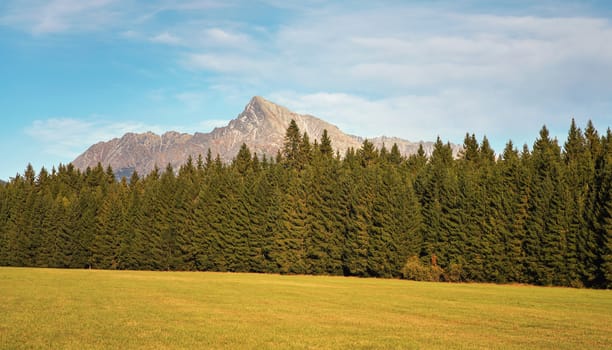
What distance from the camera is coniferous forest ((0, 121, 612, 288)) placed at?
68438 mm

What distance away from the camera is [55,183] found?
472ft

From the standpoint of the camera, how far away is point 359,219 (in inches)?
3337

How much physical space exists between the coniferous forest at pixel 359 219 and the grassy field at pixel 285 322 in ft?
102

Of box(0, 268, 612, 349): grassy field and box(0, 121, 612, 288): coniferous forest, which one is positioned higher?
box(0, 121, 612, 288): coniferous forest

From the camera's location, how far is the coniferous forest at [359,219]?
68.4 m

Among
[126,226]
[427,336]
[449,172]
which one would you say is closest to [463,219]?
[449,172]

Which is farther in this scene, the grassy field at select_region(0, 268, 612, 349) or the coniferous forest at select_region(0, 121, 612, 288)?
the coniferous forest at select_region(0, 121, 612, 288)

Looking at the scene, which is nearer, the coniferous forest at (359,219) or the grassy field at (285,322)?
the grassy field at (285,322)

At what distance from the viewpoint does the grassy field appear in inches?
776

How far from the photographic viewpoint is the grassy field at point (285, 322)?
19.7 meters

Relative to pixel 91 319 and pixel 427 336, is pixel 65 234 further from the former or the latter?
pixel 427 336

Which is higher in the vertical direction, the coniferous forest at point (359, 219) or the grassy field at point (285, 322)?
the coniferous forest at point (359, 219)

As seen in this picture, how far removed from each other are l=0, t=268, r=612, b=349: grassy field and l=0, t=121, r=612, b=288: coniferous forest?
31240 millimetres

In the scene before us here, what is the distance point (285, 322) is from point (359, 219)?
60173 mm
